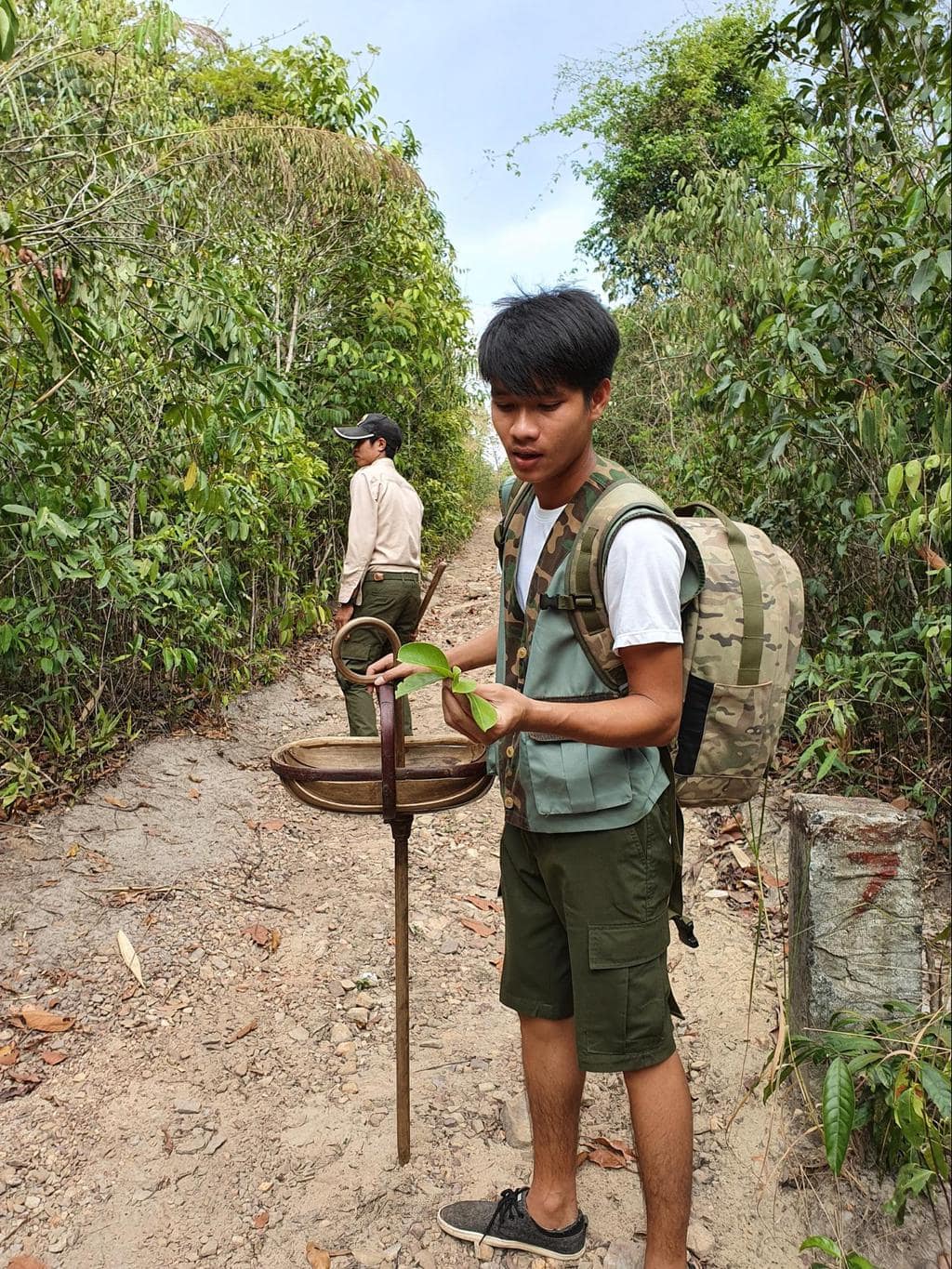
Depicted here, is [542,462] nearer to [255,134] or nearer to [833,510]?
[833,510]

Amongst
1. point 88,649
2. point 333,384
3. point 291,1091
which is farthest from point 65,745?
point 333,384

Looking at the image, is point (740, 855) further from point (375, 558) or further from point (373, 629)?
point (375, 558)

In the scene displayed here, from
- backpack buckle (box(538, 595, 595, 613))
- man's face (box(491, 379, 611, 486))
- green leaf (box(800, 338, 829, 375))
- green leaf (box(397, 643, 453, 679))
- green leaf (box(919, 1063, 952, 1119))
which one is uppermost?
green leaf (box(800, 338, 829, 375))

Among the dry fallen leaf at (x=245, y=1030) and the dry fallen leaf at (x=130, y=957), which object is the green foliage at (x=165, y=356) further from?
the dry fallen leaf at (x=245, y=1030)

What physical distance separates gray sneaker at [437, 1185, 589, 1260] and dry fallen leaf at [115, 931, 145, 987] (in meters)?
1.59

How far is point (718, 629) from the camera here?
1.70 m

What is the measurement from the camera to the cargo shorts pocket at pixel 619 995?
69.1 inches

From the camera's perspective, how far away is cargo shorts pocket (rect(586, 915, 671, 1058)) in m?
1.75

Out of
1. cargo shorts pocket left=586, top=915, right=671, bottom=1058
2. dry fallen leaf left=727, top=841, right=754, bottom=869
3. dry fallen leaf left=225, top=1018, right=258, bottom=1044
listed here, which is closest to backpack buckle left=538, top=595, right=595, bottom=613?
cargo shorts pocket left=586, top=915, right=671, bottom=1058

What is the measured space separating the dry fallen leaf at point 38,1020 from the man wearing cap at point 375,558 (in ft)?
6.55

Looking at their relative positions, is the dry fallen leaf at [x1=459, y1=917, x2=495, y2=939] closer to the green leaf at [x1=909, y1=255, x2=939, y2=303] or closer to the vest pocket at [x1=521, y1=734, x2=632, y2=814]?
the vest pocket at [x1=521, y1=734, x2=632, y2=814]

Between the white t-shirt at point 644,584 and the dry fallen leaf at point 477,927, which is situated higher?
the white t-shirt at point 644,584

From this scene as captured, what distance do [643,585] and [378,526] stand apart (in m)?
3.43

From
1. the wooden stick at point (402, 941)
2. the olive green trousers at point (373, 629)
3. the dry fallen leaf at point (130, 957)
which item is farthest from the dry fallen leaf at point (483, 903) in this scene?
the wooden stick at point (402, 941)
